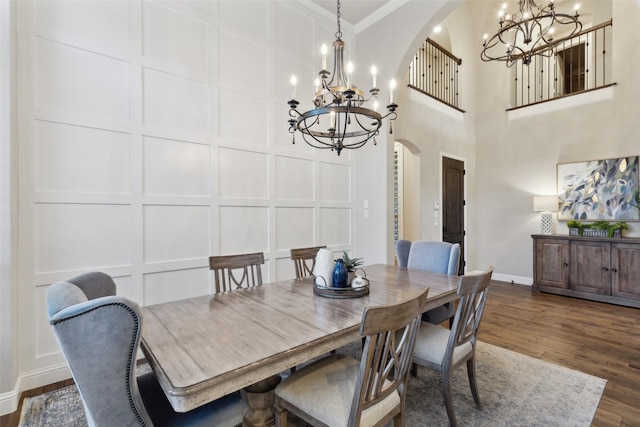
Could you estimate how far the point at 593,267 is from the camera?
423 centimetres

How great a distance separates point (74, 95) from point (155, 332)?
2048 millimetres

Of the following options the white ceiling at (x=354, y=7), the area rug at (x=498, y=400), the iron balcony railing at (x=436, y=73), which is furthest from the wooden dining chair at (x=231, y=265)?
the iron balcony railing at (x=436, y=73)

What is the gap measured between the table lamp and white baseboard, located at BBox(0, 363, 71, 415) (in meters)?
6.12

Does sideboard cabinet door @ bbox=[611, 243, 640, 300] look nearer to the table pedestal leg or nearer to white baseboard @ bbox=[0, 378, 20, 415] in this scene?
the table pedestal leg

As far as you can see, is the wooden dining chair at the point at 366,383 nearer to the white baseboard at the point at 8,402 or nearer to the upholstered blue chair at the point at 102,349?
the upholstered blue chair at the point at 102,349

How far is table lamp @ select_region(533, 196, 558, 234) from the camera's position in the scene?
472 centimetres

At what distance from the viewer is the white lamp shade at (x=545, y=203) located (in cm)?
471

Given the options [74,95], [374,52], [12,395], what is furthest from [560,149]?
[12,395]

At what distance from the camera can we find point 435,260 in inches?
109

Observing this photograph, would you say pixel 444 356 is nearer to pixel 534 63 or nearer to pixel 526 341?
pixel 526 341

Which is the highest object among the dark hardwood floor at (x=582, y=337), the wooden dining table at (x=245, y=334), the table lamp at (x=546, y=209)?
the table lamp at (x=546, y=209)

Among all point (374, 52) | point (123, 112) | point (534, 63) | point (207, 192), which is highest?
point (534, 63)

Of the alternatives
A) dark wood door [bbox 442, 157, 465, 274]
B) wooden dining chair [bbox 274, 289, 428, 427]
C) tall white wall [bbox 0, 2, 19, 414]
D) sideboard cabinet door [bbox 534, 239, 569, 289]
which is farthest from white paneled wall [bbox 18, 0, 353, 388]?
sideboard cabinet door [bbox 534, 239, 569, 289]

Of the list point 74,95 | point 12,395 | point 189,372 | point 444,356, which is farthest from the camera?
point 74,95
